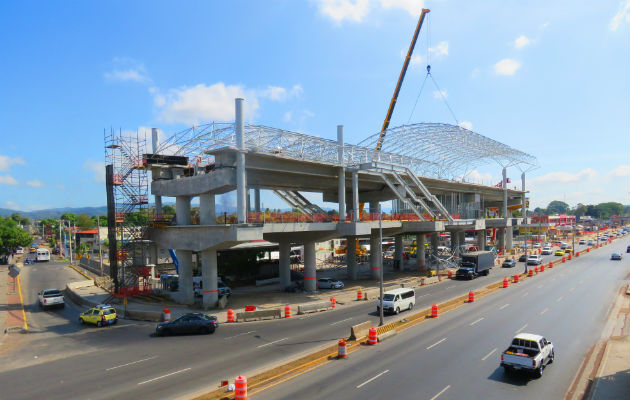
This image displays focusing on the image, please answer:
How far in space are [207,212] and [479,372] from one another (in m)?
26.1

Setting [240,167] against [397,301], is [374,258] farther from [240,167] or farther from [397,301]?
[240,167]

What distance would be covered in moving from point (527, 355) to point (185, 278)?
30163 mm

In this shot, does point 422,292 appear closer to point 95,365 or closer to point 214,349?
point 214,349

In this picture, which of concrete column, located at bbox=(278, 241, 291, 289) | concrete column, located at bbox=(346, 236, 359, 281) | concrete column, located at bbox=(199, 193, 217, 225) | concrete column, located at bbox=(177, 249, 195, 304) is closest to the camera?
concrete column, located at bbox=(199, 193, 217, 225)

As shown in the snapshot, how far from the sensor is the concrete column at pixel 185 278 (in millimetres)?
36250

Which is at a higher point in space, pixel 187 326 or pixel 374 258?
pixel 374 258

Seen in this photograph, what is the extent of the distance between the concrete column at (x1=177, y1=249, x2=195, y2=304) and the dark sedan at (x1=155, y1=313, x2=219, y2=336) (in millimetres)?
11231

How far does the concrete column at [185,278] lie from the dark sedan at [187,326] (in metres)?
11.2

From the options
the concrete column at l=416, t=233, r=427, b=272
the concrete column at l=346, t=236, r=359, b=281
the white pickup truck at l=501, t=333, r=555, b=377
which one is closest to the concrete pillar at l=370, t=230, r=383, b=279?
Result: the concrete column at l=346, t=236, r=359, b=281

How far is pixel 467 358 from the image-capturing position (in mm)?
18250

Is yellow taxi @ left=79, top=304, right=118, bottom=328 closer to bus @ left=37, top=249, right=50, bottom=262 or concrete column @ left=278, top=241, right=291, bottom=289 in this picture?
concrete column @ left=278, top=241, right=291, bottom=289

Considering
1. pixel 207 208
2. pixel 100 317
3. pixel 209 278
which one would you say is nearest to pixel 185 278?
pixel 209 278

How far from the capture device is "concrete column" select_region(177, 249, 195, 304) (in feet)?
119

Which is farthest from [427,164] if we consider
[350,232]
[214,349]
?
[214,349]
